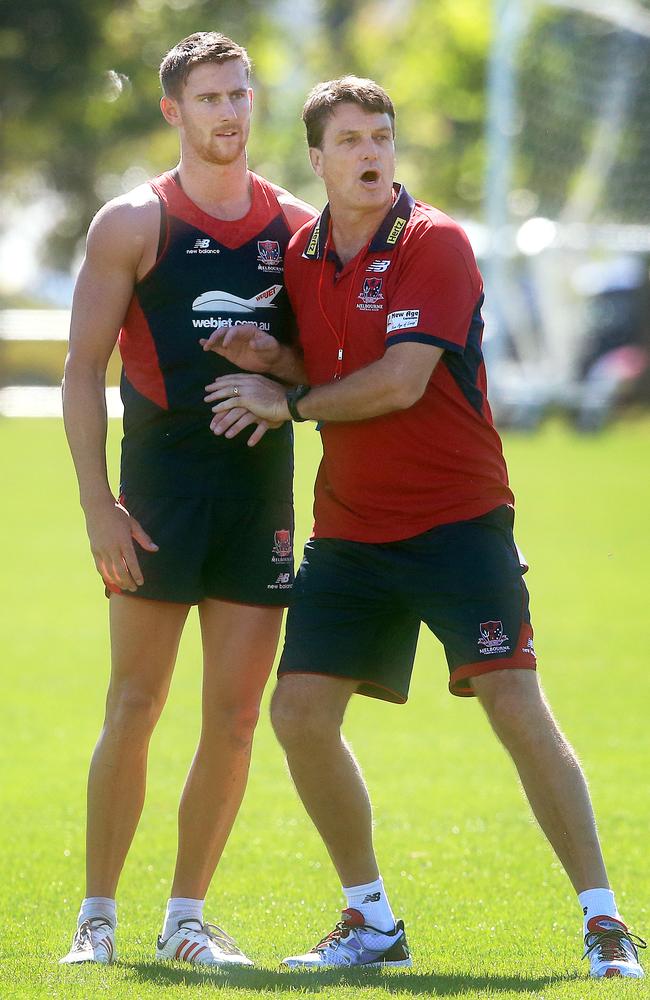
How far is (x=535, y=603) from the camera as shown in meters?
12.7

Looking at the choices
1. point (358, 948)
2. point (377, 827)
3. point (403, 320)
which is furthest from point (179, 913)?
point (403, 320)

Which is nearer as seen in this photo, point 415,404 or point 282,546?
point 415,404

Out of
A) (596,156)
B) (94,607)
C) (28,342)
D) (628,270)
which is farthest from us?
(28,342)

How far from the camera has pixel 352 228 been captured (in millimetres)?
4559

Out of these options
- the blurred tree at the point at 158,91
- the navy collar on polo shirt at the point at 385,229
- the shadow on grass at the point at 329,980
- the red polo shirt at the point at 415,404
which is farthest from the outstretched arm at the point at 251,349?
the blurred tree at the point at 158,91

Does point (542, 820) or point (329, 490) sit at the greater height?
point (329, 490)

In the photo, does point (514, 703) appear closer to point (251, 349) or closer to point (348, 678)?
point (348, 678)

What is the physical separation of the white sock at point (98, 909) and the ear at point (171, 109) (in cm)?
235

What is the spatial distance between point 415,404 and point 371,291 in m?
0.35

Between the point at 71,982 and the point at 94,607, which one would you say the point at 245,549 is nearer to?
the point at 71,982

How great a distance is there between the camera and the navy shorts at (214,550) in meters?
4.61

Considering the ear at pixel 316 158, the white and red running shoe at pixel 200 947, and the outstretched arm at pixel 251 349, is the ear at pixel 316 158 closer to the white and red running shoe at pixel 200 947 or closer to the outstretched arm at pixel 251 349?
the outstretched arm at pixel 251 349

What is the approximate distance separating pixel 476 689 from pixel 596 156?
24.5 meters

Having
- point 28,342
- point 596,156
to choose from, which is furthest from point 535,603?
point 28,342
